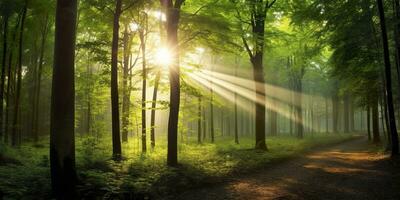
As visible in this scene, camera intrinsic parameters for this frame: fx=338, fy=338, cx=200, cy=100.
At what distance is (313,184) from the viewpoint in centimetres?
1081

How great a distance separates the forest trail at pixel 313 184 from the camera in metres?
9.34

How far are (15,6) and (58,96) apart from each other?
604 inches

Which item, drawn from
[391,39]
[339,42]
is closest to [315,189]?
[339,42]

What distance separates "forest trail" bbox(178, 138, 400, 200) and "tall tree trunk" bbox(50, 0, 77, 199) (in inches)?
123

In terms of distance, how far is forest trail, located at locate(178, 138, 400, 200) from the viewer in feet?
30.7

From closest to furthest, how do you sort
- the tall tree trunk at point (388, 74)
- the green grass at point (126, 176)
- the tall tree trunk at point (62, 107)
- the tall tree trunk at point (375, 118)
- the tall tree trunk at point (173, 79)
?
the tall tree trunk at point (62, 107) < the green grass at point (126, 176) < the tall tree trunk at point (173, 79) < the tall tree trunk at point (388, 74) < the tall tree trunk at point (375, 118)

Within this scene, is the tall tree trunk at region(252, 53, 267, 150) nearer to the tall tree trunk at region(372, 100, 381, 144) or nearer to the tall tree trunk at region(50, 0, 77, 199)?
the tall tree trunk at region(372, 100, 381, 144)

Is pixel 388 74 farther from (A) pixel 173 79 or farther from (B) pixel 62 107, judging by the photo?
(B) pixel 62 107

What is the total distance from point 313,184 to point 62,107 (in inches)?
310

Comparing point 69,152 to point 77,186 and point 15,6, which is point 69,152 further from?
point 15,6

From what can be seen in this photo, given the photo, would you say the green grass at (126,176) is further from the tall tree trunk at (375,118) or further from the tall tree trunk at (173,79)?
the tall tree trunk at (375,118)

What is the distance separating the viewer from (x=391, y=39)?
66.6ft

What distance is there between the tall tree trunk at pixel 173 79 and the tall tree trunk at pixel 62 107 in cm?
563

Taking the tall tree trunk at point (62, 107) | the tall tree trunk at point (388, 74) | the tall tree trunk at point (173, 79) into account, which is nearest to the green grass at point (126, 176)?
the tall tree trunk at point (62, 107)
